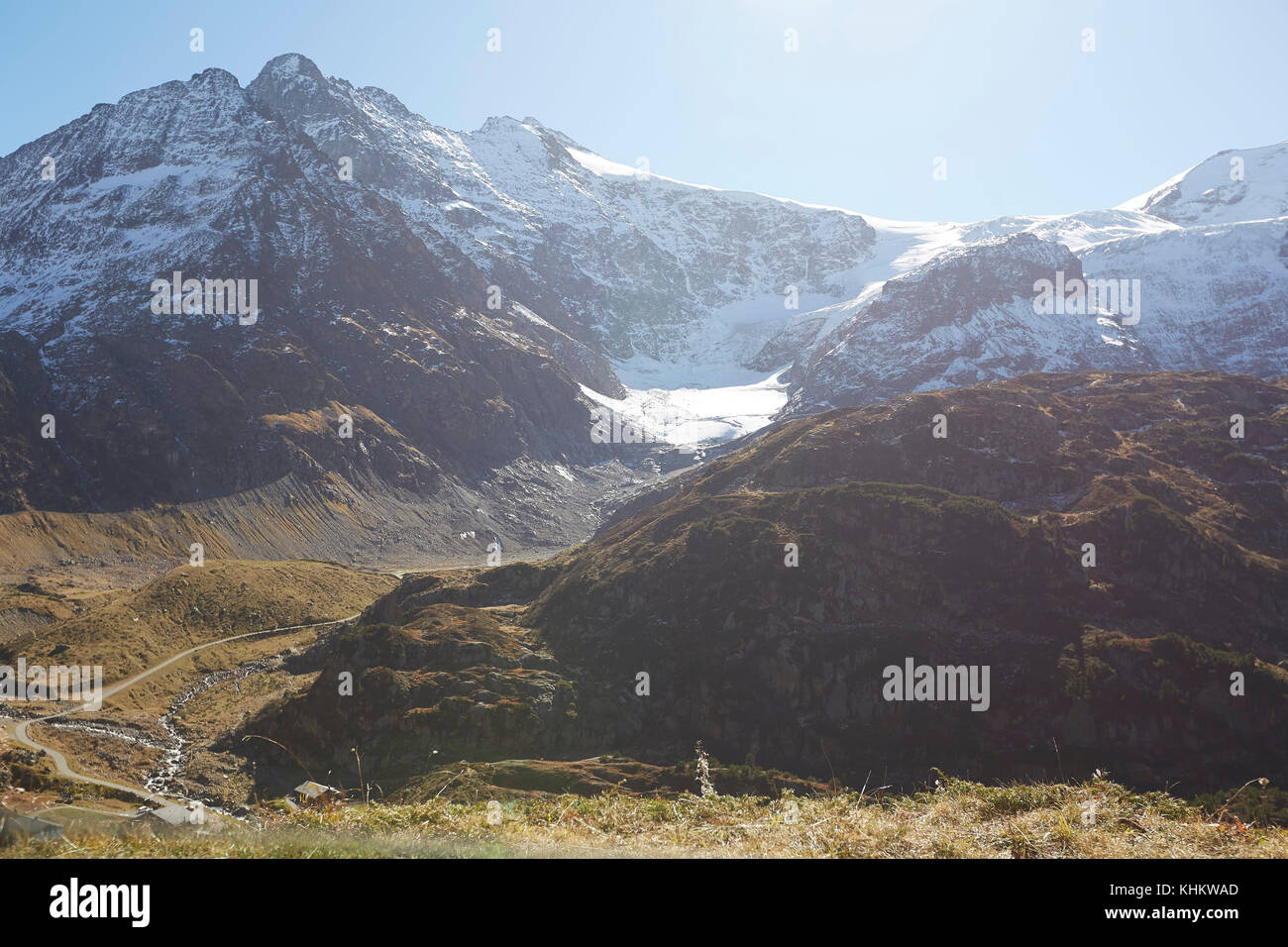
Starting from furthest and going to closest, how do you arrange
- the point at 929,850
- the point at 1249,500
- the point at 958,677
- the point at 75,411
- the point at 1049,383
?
the point at 75,411 < the point at 1049,383 < the point at 1249,500 < the point at 958,677 < the point at 929,850

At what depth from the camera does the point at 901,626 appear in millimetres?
46375

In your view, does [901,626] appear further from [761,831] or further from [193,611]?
[193,611]

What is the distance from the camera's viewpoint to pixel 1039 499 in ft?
204

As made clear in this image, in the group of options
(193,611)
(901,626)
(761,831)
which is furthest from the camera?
(193,611)

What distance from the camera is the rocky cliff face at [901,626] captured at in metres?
38.3

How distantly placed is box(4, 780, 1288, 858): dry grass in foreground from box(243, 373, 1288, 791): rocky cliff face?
28.4 meters

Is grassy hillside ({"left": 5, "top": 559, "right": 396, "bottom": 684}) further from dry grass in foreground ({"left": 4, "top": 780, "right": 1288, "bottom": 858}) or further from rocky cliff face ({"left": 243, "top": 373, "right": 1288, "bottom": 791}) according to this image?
dry grass in foreground ({"left": 4, "top": 780, "right": 1288, "bottom": 858})

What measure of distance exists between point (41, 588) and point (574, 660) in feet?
282

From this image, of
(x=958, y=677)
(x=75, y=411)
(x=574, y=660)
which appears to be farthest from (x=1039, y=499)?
(x=75, y=411)

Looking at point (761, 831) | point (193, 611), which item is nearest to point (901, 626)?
point (761, 831)

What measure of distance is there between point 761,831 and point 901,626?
4076 centimetres

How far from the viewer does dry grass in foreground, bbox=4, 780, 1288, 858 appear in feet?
20.2
